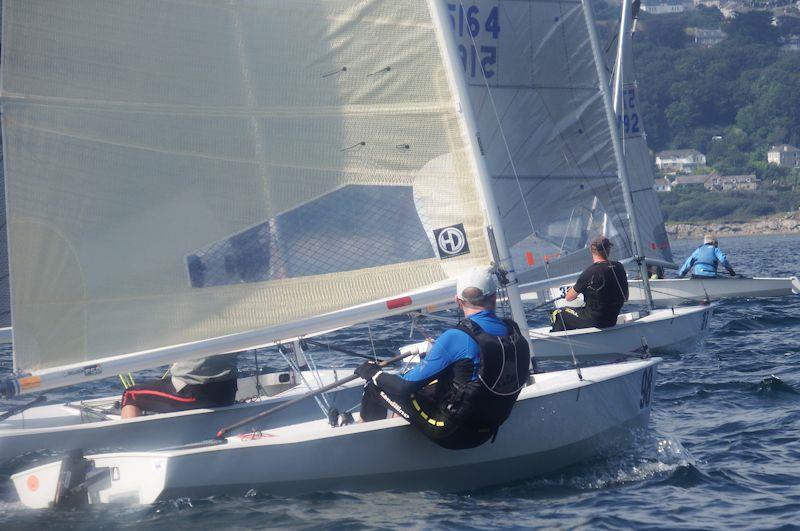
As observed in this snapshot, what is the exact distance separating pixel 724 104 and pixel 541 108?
9764 centimetres

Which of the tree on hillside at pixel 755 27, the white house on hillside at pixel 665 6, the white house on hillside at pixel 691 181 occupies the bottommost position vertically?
the white house on hillside at pixel 691 181

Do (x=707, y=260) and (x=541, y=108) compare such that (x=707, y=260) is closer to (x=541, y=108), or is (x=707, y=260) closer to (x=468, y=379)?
(x=541, y=108)

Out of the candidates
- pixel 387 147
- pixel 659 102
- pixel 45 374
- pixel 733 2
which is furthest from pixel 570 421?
pixel 733 2

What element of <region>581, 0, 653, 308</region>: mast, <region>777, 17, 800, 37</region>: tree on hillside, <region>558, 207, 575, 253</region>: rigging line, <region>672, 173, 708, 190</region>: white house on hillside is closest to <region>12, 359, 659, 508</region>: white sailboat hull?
<region>558, 207, 575, 253</region>: rigging line

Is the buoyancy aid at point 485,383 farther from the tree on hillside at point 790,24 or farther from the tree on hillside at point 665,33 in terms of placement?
the tree on hillside at point 790,24

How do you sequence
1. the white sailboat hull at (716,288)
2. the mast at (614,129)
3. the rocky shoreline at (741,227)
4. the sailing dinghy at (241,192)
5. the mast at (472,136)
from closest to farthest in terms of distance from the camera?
the sailing dinghy at (241,192) → the mast at (472,136) → the mast at (614,129) → the white sailboat hull at (716,288) → the rocky shoreline at (741,227)

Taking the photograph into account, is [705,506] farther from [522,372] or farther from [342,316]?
[342,316]

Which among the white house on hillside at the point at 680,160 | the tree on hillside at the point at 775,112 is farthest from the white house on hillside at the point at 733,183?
the tree on hillside at the point at 775,112

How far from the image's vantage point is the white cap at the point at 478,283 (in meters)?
6.16

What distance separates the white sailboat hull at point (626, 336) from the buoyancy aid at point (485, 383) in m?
4.67

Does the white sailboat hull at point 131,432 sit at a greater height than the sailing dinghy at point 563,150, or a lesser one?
lesser

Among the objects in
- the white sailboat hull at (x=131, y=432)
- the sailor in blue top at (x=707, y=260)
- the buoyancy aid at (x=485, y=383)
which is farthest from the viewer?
the sailor in blue top at (x=707, y=260)

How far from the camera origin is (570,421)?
6.58 meters

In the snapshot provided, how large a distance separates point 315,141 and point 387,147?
41 centimetres
